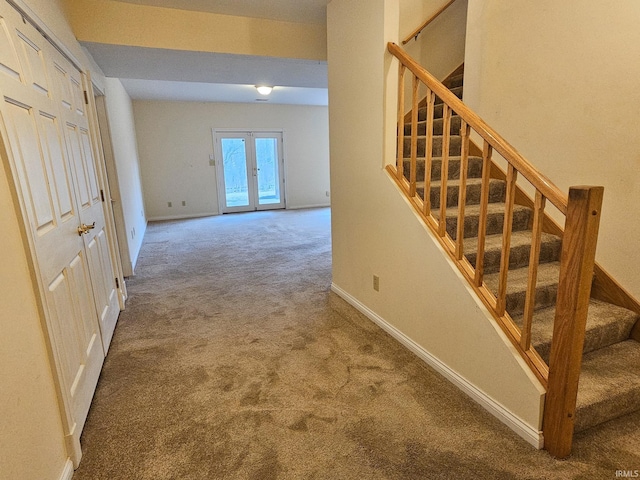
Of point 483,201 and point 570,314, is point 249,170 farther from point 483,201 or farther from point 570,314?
point 570,314

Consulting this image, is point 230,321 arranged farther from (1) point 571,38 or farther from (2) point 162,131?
(2) point 162,131

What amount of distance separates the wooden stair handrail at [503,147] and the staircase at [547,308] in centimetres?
18

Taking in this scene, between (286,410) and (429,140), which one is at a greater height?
(429,140)

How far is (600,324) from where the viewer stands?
1921 millimetres

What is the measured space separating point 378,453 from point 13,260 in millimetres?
1625

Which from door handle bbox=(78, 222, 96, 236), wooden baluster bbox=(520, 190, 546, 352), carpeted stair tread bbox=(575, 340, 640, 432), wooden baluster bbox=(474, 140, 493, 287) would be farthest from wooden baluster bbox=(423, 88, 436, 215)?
door handle bbox=(78, 222, 96, 236)

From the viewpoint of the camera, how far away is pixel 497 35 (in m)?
2.66

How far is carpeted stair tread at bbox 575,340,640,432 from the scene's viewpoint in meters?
1.59

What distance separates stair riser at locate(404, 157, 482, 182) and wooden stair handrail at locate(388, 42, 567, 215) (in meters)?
0.72

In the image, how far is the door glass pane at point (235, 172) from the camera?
307 inches

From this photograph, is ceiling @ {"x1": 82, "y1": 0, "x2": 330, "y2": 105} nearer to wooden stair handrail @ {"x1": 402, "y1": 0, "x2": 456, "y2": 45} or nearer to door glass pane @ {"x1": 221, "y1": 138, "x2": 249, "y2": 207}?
wooden stair handrail @ {"x1": 402, "y1": 0, "x2": 456, "y2": 45}

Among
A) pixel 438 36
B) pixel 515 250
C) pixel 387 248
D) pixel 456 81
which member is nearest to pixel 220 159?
pixel 438 36

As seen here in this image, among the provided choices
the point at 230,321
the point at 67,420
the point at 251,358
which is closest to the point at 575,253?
the point at 251,358

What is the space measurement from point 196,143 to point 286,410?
6.80 m
